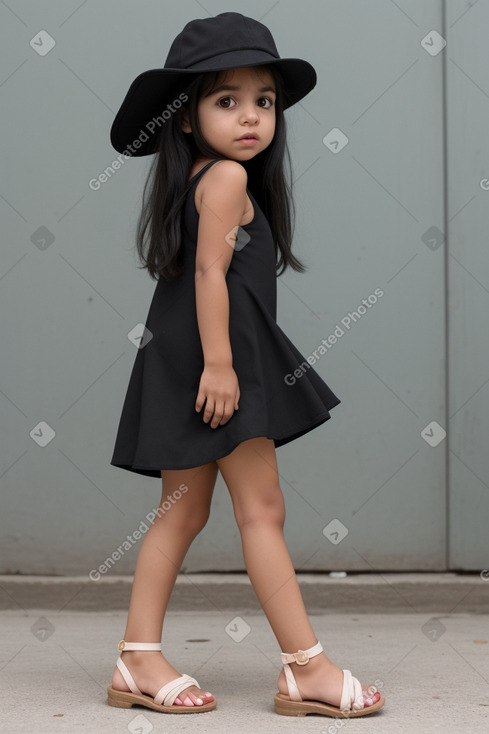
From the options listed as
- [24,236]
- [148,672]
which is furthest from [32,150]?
[148,672]

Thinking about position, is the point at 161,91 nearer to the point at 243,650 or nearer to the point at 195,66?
the point at 195,66

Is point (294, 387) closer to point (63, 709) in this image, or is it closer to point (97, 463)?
point (63, 709)

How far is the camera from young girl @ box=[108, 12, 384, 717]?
233 centimetres

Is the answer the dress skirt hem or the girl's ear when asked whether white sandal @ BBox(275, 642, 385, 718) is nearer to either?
the dress skirt hem

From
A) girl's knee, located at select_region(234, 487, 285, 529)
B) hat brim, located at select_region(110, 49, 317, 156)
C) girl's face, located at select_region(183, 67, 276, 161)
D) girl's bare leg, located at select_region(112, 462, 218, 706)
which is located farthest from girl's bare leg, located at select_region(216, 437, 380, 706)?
hat brim, located at select_region(110, 49, 317, 156)

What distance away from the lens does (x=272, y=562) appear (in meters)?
2.37

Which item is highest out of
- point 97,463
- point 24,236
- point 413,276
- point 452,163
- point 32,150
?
point 452,163

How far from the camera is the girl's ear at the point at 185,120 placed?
98.0 inches

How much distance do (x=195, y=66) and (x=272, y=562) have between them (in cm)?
108

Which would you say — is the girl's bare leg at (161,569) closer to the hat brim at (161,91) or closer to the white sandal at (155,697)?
the white sandal at (155,697)

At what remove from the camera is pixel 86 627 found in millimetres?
3328

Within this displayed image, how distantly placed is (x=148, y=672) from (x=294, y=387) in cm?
70

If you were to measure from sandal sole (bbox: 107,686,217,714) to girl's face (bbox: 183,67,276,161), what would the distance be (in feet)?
3.94

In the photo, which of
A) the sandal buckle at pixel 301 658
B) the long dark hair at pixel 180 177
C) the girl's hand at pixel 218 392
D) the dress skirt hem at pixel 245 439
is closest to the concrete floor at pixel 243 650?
the sandal buckle at pixel 301 658
